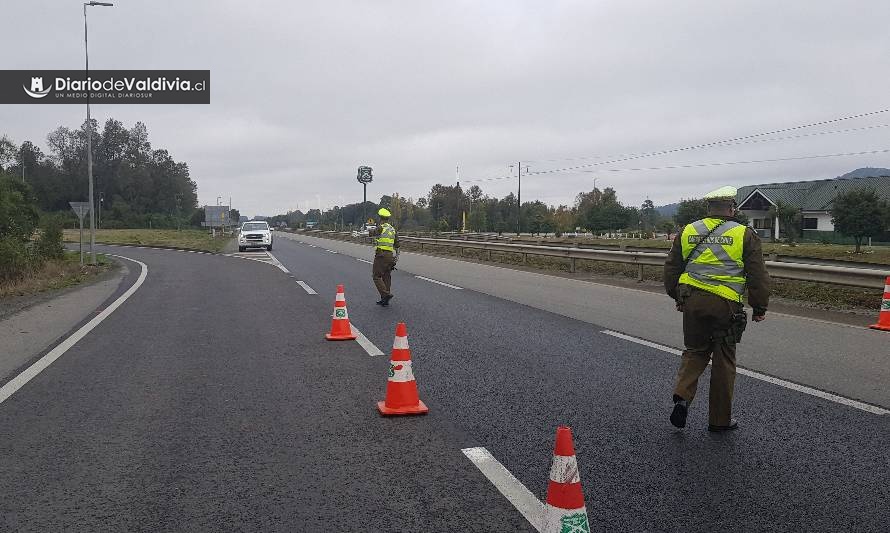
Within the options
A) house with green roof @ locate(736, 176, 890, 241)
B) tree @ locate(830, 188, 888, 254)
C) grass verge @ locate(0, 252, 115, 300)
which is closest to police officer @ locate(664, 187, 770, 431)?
grass verge @ locate(0, 252, 115, 300)

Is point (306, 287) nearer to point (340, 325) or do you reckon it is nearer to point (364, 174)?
point (340, 325)

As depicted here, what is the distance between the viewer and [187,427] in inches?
192

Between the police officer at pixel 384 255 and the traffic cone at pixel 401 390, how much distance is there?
6908 mm

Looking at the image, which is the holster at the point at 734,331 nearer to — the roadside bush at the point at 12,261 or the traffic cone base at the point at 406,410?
the traffic cone base at the point at 406,410

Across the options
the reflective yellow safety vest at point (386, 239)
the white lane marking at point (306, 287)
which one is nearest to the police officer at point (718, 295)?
the reflective yellow safety vest at point (386, 239)

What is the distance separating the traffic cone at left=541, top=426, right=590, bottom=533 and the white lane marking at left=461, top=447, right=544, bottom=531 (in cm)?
35

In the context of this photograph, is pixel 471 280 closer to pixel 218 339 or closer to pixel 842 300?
pixel 842 300

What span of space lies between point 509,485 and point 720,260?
2342mm

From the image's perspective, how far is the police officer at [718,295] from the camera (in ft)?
15.4

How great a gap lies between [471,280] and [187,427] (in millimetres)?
13317

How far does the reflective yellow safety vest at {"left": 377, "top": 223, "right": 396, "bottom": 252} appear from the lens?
492 inches

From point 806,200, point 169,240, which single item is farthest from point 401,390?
point 806,200

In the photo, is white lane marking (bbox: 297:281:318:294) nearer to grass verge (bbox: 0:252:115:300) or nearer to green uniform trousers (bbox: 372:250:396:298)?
green uniform trousers (bbox: 372:250:396:298)

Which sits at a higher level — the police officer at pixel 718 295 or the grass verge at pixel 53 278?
the police officer at pixel 718 295
